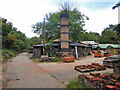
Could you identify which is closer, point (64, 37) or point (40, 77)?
point (40, 77)

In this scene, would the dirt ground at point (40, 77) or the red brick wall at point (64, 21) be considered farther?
the red brick wall at point (64, 21)

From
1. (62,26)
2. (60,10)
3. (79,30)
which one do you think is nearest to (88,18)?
(79,30)

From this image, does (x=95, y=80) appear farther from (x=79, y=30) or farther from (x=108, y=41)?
(x=108, y=41)

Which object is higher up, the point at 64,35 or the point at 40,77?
the point at 64,35

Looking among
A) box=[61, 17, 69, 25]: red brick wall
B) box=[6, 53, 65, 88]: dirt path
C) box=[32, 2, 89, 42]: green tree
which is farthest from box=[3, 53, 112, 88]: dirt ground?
box=[32, 2, 89, 42]: green tree

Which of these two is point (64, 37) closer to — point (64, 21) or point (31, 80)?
point (64, 21)

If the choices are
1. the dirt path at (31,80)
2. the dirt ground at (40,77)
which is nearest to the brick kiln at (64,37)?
the dirt ground at (40,77)

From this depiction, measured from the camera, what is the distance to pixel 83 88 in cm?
430

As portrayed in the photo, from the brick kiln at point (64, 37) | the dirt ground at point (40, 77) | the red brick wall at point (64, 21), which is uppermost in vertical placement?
the red brick wall at point (64, 21)

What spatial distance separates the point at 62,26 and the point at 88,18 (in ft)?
44.8

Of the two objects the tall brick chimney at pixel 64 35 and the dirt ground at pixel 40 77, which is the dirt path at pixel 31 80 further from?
the tall brick chimney at pixel 64 35

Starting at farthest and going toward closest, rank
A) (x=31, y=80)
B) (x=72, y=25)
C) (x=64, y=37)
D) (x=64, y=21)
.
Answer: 1. (x=72, y=25)
2. (x=64, y=21)
3. (x=64, y=37)
4. (x=31, y=80)

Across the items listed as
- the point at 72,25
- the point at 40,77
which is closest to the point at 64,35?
the point at 72,25

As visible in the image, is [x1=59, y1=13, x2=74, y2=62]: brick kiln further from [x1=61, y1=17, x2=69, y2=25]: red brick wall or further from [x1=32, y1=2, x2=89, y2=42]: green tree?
[x1=32, y1=2, x2=89, y2=42]: green tree
